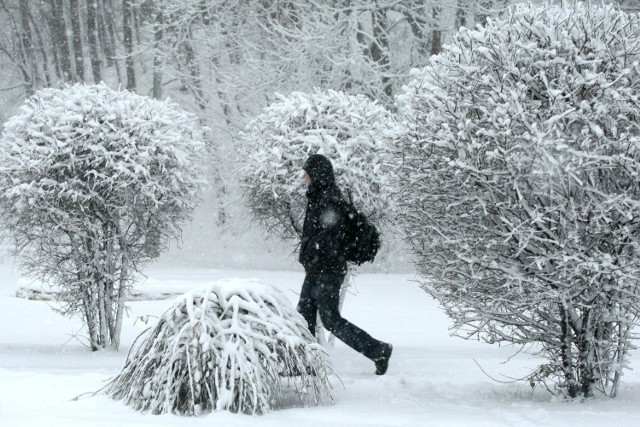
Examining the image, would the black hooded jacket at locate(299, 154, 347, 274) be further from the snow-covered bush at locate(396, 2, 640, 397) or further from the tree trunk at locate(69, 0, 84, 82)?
the tree trunk at locate(69, 0, 84, 82)

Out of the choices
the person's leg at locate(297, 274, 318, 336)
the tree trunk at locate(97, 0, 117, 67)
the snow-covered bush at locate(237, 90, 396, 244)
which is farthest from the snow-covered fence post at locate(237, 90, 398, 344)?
the tree trunk at locate(97, 0, 117, 67)

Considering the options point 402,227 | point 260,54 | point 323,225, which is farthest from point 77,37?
point 402,227

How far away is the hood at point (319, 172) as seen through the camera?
20.8ft

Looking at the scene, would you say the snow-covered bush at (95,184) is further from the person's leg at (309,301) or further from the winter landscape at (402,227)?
the person's leg at (309,301)

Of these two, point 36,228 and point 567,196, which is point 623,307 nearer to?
point 567,196

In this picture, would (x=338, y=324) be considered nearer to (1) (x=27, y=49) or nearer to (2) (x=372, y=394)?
(2) (x=372, y=394)

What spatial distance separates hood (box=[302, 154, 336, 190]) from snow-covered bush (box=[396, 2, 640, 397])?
41.4 inches

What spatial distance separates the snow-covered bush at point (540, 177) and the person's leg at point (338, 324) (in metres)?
0.76

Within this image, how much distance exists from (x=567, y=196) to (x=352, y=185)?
2941 millimetres

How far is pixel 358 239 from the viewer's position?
6.34 meters

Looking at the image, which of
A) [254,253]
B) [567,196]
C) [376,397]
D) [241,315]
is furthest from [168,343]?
[254,253]

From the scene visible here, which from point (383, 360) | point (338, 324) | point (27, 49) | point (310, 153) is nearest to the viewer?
point (338, 324)

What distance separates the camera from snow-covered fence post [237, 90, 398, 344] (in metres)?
7.49

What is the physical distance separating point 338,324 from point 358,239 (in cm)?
71
